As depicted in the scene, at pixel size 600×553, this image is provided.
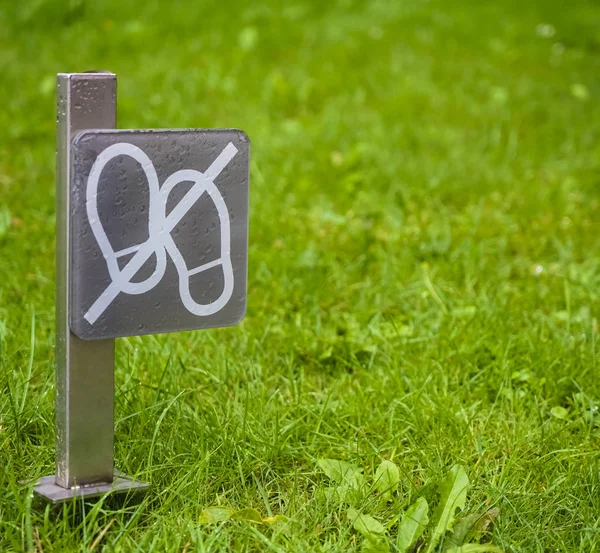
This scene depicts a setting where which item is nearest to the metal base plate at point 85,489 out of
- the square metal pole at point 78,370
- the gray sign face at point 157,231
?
the square metal pole at point 78,370

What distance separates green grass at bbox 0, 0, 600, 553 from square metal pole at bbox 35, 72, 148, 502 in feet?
0.26

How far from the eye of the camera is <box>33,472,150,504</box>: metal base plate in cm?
177

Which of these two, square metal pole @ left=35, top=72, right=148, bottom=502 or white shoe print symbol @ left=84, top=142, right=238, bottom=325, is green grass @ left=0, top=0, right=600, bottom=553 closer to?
square metal pole @ left=35, top=72, right=148, bottom=502

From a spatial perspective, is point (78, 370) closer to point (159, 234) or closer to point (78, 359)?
point (78, 359)

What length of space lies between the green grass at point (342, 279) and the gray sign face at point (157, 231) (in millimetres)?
418

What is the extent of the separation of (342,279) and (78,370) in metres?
1.78

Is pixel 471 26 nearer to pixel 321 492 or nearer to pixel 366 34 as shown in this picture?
pixel 366 34

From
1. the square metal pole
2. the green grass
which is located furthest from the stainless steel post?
the green grass

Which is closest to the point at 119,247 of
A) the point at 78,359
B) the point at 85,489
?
the point at 78,359

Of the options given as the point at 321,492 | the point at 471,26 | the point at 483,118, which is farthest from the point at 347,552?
the point at 471,26

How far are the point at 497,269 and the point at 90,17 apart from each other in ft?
13.2

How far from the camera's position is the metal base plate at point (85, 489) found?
5.82 ft

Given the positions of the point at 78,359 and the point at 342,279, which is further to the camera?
the point at 342,279

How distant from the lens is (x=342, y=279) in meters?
3.43
